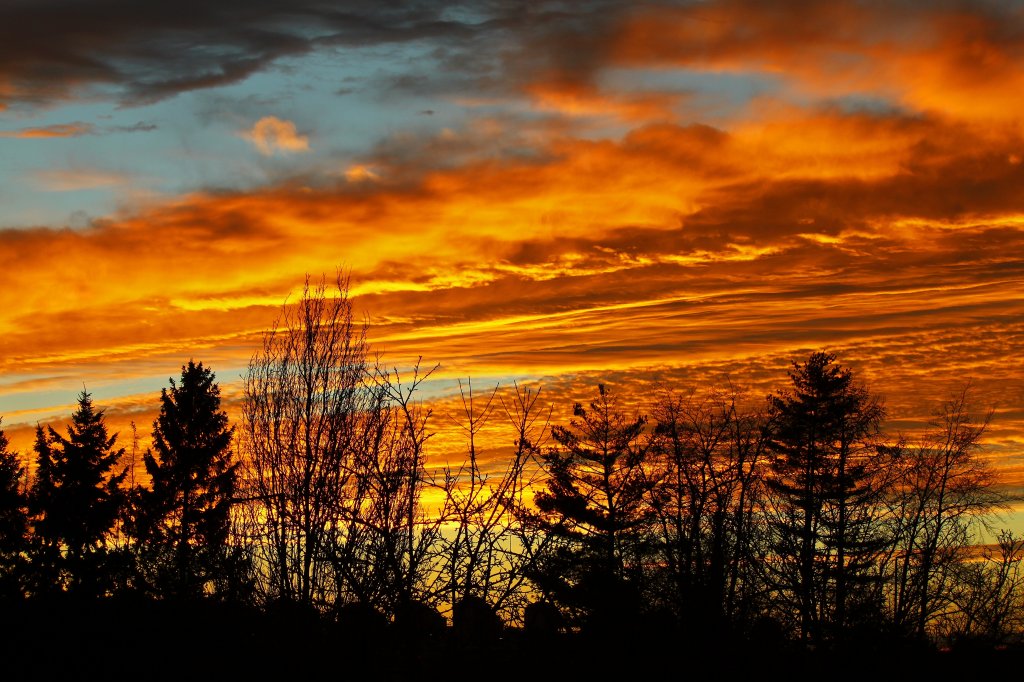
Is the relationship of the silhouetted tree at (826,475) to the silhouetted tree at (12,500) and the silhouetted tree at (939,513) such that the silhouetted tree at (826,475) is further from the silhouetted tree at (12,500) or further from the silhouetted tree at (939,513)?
the silhouetted tree at (12,500)

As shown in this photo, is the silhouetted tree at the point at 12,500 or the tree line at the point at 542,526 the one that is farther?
the silhouetted tree at the point at 12,500

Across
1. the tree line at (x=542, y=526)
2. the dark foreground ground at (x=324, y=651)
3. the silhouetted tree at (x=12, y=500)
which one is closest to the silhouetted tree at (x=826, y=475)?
the tree line at (x=542, y=526)

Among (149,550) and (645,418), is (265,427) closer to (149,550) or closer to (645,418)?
(149,550)

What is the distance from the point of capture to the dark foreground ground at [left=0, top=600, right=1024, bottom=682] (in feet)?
51.5

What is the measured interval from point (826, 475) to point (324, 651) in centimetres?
3198

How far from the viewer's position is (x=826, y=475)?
141 feet

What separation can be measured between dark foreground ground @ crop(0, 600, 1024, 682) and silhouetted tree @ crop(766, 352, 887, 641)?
59.3ft

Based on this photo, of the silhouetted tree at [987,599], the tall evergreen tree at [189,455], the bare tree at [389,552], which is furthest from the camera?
the tall evergreen tree at [189,455]

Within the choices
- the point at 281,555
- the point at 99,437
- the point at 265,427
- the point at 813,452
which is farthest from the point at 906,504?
the point at 99,437

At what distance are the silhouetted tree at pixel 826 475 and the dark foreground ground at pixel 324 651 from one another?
18082mm

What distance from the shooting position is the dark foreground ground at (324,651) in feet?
51.5

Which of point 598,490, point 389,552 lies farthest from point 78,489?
point 389,552

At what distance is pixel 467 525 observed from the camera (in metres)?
13.8

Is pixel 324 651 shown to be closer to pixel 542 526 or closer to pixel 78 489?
pixel 542 526
